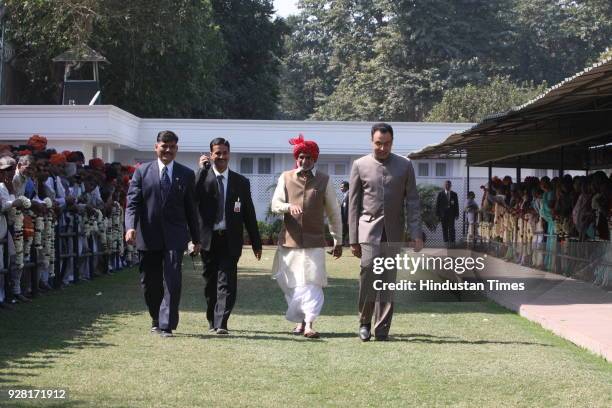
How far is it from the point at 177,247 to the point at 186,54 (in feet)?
112

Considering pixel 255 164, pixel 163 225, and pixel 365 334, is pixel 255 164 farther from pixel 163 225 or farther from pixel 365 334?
pixel 365 334

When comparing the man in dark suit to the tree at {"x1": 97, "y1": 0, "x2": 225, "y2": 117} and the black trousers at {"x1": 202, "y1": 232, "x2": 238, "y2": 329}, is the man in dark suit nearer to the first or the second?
the black trousers at {"x1": 202, "y1": 232, "x2": 238, "y2": 329}

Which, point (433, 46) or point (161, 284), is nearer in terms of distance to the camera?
point (161, 284)

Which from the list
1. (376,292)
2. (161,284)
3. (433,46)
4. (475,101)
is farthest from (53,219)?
(433,46)

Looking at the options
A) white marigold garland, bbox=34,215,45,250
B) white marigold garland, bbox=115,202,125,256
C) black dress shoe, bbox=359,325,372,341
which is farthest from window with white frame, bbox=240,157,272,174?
black dress shoe, bbox=359,325,372,341

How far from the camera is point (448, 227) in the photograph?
1387 inches

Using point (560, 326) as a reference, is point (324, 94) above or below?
above

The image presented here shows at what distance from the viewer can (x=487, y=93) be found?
62.1 metres

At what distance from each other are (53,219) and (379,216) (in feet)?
21.9

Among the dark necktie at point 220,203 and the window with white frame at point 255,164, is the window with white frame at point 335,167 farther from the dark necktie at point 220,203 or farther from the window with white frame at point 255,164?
the dark necktie at point 220,203

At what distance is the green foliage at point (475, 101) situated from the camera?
6100 cm

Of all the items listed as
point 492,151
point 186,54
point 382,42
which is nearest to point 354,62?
point 382,42

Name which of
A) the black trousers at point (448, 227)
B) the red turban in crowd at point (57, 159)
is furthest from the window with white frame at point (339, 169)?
the red turban in crowd at point (57, 159)

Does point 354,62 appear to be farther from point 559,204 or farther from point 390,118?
point 559,204
